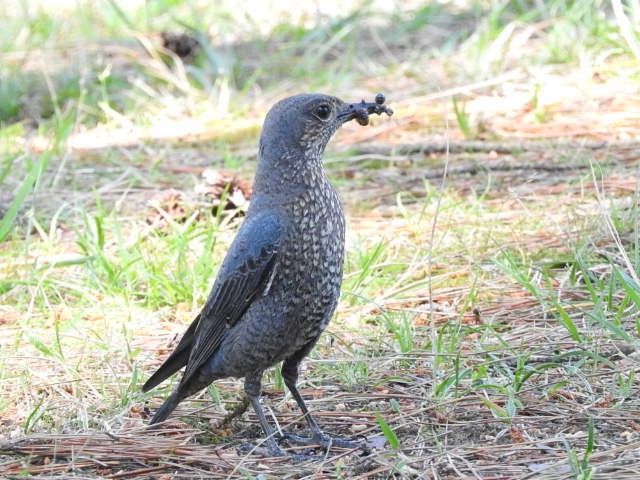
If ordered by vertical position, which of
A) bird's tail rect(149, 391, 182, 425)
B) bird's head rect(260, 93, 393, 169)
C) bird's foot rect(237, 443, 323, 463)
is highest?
bird's head rect(260, 93, 393, 169)

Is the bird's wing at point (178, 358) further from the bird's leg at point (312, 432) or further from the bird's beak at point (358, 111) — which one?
the bird's beak at point (358, 111)

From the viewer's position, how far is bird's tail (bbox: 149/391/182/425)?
12.6 feet

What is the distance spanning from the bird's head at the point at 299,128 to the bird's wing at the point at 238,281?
26 cm

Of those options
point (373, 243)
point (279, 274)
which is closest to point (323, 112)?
point (279, 274)

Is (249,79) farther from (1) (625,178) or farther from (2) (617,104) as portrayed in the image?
(1) (625,178)

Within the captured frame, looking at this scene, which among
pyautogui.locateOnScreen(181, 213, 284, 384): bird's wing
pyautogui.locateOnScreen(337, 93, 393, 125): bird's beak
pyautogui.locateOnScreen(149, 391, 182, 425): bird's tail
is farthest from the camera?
pyautogui.locateOnScreen(337, 93, 393, 125): bird's beak

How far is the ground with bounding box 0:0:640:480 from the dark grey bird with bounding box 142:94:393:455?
0.69 ft

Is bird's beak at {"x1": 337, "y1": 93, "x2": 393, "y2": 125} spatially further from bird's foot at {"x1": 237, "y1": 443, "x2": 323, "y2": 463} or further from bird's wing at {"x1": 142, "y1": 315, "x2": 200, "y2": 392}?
bird's foot at {"x1": 237, "y1": 443, "x2": 323, "y2": 463}

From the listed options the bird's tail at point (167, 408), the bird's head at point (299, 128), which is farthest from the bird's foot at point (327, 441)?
the bird's head at point (299, 128)

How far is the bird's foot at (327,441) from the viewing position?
361 centimetres

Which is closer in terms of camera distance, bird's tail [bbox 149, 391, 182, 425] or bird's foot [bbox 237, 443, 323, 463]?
bird's foot [bbox 237, 443, 323, 463]

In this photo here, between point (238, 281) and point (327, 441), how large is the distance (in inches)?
24.6

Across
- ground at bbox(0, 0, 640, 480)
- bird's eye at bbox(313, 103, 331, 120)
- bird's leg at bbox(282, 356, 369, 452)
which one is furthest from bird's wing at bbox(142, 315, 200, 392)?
bird's eye at bbox(313, 103, 331, 120)

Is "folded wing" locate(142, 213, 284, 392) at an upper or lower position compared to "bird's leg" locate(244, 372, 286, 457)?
upper
